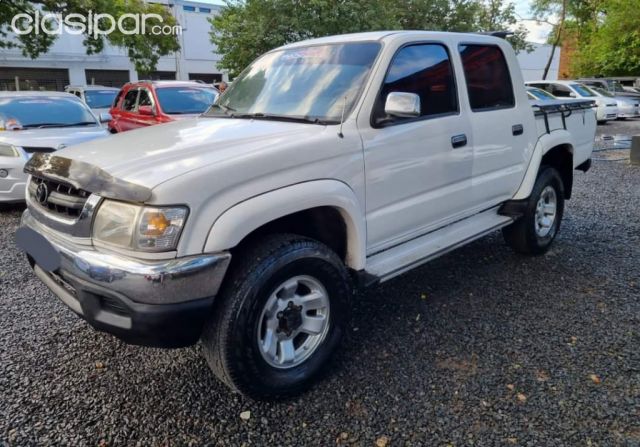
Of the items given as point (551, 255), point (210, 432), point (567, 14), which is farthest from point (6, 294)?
point (567, 14)

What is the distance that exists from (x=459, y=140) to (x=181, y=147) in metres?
1.92

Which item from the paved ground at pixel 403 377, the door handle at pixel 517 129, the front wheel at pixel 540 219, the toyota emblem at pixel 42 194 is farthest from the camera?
the front wheel at pixel 540 219

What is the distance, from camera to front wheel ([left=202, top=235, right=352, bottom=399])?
2.30 metres

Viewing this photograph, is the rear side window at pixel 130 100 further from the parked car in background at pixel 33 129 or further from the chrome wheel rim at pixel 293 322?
the chrome wheel rim at pixel 293 322

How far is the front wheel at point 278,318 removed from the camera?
230 centimetres

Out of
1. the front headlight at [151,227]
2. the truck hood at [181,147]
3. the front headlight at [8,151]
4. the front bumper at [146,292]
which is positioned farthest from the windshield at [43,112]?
the front headlight at [151,227]

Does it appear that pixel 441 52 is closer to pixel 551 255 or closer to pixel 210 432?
pixel 551 255

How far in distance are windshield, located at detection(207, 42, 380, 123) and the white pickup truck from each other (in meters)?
0.01

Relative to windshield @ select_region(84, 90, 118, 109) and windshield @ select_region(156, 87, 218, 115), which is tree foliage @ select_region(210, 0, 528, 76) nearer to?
windshield @ select_region(84, 90, 118, 109)

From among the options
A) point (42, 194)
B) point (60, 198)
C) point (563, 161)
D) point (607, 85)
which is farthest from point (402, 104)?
point (607, 85)

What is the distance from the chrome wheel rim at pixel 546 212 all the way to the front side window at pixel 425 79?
65.0 inches

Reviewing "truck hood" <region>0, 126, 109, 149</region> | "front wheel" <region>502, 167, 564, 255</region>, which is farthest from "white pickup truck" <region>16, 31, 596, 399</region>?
"truck hood" <region>0, 126, 109, 149</region>

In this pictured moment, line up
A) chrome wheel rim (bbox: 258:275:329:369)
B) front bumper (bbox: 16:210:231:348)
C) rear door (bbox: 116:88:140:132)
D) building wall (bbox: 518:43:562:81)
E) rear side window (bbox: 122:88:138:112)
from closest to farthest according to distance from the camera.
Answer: front bumper (bbox: 16:210:231:348) → chrome wheel rim (bbox: 258:275:329:369) → rear door (bbox: 116:88:140:132) → rear side window (bbox: 122:88:138:112) → building wall (bbox: 518:43:562:81)

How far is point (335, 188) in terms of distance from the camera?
261cm
